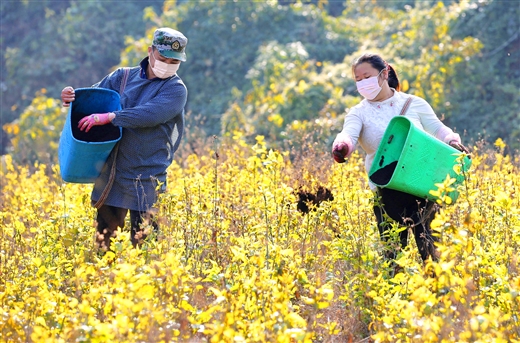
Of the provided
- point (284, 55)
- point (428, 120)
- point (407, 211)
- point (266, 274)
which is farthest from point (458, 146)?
point (284, 55)

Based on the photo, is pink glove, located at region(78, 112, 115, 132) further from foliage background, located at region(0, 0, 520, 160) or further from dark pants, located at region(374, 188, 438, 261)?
foliage background, located at region(0, 0, 520, 160)

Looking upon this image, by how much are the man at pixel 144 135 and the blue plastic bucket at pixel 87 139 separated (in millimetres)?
62

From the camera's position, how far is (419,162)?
3.41 m

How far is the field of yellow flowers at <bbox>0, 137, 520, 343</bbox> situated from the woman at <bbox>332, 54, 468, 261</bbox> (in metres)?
0.13

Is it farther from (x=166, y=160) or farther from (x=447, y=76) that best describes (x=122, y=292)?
(x=447, y=76)

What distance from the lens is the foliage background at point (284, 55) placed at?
9.66m

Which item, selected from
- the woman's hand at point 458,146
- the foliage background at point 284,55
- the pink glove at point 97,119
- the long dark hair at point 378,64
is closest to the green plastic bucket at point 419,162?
the woman's hand at point 458,146

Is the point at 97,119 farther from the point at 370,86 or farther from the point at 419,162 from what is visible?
the point at 419,162

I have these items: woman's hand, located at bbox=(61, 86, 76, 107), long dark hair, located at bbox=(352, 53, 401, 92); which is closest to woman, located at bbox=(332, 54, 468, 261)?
long dark hair, located at bbox=(352, 53, 401, 92)

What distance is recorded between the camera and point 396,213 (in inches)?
147

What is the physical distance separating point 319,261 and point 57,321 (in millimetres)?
1423

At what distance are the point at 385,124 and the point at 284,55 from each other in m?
8.24

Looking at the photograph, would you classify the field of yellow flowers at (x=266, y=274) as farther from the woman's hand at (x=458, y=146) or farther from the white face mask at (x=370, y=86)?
the white face mask at (x=370, y=86)

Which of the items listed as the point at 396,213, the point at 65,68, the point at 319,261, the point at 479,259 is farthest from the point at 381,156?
the point at 65,68
